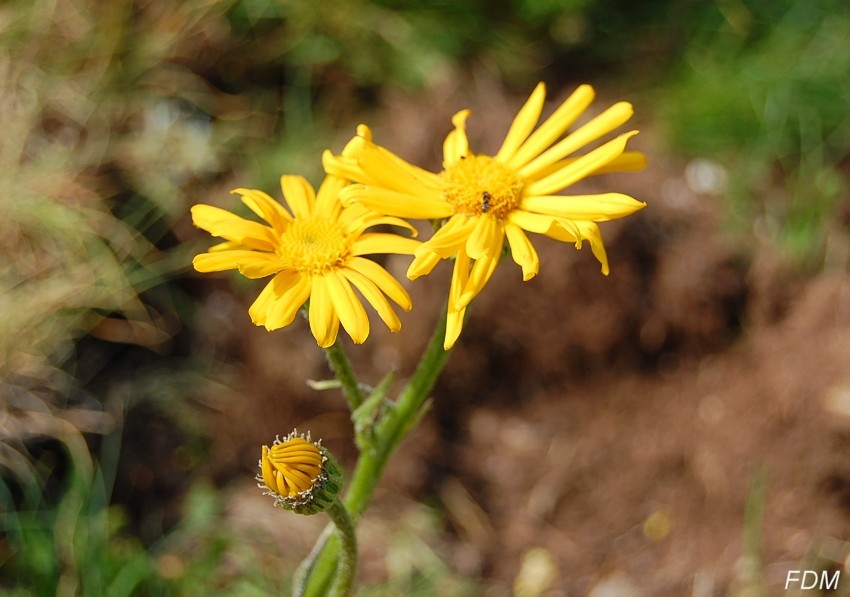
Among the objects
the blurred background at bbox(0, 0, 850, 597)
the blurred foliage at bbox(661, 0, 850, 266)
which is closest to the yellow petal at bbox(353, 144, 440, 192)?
the blurred background at bbox(0, 0, 850, 597)

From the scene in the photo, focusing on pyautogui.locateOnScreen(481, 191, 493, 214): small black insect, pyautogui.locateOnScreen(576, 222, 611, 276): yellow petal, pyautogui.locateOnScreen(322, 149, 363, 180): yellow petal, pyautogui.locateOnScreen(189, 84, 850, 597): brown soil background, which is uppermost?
pyautogui.locateOnScreen(189, 84, 850, 597): brown soil background

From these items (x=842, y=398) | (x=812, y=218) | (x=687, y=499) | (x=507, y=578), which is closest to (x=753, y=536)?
(x=687, y=499)

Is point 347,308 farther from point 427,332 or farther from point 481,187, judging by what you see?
point 427,332

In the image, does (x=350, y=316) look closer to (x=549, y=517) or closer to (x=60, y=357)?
(x=549, y=517)

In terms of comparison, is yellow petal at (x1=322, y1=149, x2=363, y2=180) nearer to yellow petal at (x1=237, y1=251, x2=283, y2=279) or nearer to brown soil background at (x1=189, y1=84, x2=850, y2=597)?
yellow petal at (x1=237, y1=251, x2=283, y2=279)

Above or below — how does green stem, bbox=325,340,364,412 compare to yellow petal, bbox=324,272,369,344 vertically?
below

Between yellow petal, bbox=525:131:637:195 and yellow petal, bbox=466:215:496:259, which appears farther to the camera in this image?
yellow petal, bbox=525:131:637:195
